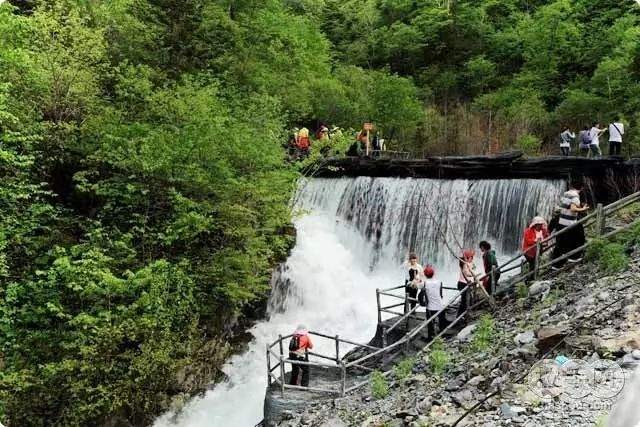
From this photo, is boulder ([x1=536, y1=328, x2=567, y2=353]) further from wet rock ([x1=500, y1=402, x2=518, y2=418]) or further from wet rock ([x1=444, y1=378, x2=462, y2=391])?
wet rock ([x1=500, y1=402, x2=518, y2=418])

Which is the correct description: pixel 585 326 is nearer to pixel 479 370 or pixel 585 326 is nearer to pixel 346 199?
pixel 479 370

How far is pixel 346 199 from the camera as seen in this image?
20.0 metres

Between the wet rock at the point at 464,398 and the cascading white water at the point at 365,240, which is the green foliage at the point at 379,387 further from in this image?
the cascading white water at the point at 365,240

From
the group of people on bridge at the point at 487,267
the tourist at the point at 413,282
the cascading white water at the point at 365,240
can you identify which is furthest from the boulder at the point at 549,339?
the cascading white water at the point at 365,240

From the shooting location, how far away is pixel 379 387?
28.6 feet

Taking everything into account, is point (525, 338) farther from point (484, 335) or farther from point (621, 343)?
point (621, 343)

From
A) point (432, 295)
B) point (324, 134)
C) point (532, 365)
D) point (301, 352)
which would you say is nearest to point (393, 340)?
point (432, 295)

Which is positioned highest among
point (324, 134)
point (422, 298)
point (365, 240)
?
point (324, 134)

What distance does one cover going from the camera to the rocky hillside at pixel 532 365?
5.80 metres

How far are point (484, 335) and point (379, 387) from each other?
200 centimetres

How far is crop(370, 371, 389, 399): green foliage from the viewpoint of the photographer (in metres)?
8.65

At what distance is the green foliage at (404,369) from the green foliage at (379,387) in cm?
27

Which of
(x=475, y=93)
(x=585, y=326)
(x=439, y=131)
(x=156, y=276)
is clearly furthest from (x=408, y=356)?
(x=475, y=93)

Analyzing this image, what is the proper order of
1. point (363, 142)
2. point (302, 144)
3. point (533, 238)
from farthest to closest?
point (363, 142) < point (302, 144) < point (533, 238)
